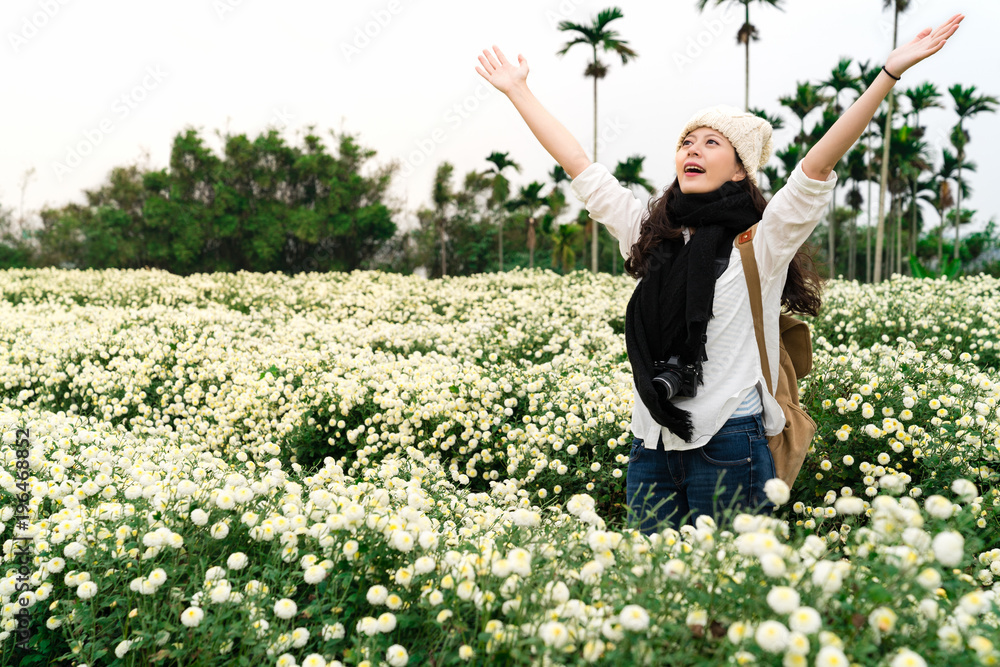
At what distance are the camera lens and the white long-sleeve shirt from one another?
11cm

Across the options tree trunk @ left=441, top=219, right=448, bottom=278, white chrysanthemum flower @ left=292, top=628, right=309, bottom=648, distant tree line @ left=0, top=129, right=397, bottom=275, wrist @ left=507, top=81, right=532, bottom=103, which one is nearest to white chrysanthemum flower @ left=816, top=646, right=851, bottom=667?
white chrysanthemum flower @ left=292, top=628, right=309, bottom=648

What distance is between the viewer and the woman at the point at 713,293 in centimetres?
202

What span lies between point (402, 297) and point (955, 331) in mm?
8866

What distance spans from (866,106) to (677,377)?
1018 mm

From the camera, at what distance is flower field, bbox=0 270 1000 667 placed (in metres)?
1.39

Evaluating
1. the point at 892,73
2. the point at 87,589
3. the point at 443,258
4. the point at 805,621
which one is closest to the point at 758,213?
the point at 892,73

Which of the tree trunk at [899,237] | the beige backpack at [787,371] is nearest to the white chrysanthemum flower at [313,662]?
the beige backpack at [787,371]

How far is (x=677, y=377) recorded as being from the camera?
2.09 meters

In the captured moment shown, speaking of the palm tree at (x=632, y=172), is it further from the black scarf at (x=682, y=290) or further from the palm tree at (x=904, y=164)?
the black scarf at (x=682, y=290)

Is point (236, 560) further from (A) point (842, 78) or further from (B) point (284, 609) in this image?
(A) point (842, 78)

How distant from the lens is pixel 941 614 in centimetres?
136

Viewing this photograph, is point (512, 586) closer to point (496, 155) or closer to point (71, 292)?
point (71, 292)

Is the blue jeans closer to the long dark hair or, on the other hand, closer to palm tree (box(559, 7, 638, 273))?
the long dark hair

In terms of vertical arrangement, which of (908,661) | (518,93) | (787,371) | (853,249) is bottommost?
(908,661)
